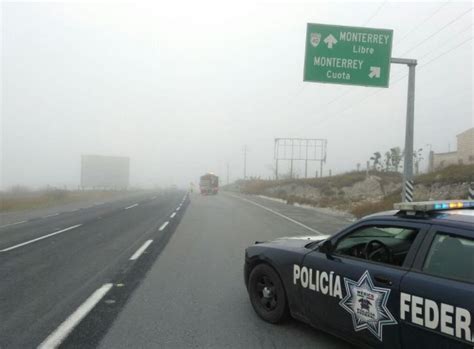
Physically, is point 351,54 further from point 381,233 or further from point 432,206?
point 432,206

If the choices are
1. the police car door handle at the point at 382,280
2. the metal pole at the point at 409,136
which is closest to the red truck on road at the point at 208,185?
the metal pole at the point at 409,136

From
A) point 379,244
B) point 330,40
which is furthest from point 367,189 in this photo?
point 379,244

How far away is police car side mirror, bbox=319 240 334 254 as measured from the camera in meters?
4.41

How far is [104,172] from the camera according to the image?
8406 cm

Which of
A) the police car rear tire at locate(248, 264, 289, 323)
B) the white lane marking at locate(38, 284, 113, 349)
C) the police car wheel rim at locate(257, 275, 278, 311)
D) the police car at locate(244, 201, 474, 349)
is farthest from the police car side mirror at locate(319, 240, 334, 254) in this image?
the white lane marking at locate(38, 284, 113, 349)

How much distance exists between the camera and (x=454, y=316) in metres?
3.07

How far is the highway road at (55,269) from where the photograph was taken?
491 cm

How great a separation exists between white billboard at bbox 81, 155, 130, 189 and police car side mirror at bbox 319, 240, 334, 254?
8122 centimetres

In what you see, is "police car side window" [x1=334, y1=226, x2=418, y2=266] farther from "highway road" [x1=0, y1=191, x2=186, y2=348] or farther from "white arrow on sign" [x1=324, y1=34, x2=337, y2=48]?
"white arrow on sign" [x1=324, y1=34, x2=337, y2=48]

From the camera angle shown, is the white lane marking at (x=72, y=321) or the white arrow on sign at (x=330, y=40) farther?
the white arrow on sign at (x=330, y=40)

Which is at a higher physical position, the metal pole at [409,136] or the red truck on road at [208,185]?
the metal pole at [409,136]

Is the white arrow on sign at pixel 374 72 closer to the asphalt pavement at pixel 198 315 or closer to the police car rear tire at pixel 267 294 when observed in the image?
the asphalt pavement at pixel 198 315

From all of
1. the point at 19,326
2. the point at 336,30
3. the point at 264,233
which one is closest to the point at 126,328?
the point at 19,326

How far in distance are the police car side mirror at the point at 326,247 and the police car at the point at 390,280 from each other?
0.01 m
